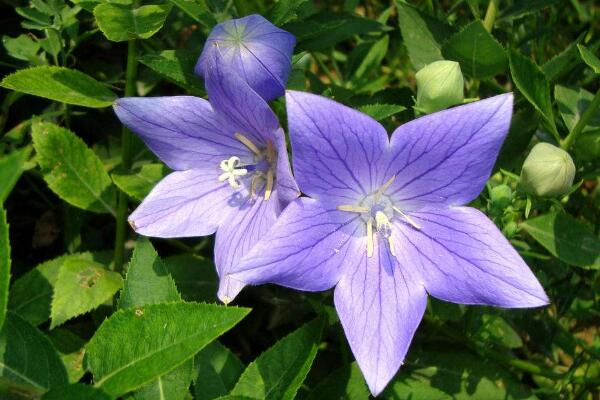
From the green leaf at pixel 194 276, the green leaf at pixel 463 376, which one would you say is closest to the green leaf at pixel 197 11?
the green leaf at pixel 194 276

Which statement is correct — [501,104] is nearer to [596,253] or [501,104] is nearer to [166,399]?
[596,253]

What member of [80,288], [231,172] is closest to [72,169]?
[80,288]

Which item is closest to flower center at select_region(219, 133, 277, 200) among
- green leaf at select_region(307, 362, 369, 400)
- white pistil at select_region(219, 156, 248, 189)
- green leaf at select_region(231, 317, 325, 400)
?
white pistil at select_region(219, 156, 248, 189)

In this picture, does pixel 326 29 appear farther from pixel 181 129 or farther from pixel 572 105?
pixel 572 105

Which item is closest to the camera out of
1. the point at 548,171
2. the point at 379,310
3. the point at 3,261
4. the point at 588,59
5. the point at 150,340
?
the point at 3,261

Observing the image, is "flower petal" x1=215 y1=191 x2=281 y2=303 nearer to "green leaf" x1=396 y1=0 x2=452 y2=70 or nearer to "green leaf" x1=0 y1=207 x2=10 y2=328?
"green leaf" x1=0 y1=207 x2=10 y2=328

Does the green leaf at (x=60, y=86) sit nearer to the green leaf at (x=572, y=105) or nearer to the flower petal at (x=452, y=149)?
the flower petal at (x=452, y=149)
